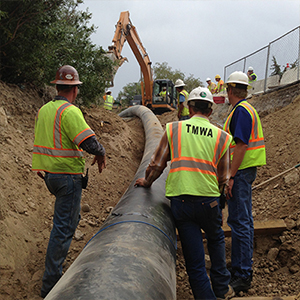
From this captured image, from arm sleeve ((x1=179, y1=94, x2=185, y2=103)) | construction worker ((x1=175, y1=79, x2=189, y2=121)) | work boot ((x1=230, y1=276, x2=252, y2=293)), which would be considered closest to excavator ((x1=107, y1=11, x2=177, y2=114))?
construction worker ((x1=175, y1=79, x2=189, y2=121))

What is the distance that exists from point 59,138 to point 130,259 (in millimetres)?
1539

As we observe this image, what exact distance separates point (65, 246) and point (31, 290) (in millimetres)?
530

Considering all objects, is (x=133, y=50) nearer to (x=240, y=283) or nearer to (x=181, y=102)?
(x=181, y=102)

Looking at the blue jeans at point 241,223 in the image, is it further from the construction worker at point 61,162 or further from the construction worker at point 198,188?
the construction worker at point 61,162

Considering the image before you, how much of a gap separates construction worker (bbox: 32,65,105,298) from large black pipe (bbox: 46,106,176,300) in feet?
1.78

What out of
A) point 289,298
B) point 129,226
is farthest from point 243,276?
point 129,226

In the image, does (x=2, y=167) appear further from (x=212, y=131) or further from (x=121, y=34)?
(x=121, y=34)

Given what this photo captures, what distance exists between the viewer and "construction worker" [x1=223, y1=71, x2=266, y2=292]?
2.96m

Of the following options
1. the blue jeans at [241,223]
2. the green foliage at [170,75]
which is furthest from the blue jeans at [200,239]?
the green foliage at [170,75]

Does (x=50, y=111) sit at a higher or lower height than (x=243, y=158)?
higher

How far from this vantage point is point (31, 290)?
2857mm

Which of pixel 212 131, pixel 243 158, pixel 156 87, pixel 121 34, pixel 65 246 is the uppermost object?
pixel 121 34

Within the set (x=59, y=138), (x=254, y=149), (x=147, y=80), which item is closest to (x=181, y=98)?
(x=254, y=149)

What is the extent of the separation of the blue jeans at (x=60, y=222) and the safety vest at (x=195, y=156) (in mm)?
1003
